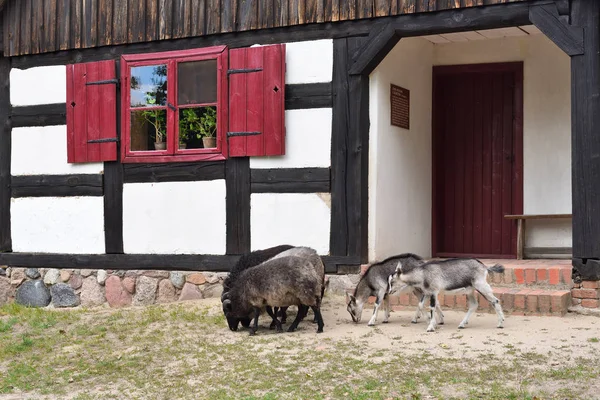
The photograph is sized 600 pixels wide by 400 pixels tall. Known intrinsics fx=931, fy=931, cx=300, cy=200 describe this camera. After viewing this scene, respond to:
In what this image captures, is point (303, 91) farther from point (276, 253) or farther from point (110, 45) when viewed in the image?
point (110, 45)

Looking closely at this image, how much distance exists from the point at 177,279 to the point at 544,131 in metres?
4.66

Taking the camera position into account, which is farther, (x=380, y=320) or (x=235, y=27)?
(x=235, y=27)

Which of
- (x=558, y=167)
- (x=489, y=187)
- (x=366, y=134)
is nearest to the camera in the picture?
(x=366, y=134)

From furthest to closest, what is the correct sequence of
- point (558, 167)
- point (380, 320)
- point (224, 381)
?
point (558, 167), point (380, 320), point (224, 381)

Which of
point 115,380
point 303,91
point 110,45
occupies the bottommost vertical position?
point 115,380

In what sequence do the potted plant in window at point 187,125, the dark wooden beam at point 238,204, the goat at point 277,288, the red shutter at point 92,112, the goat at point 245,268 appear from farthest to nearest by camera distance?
the red shutter at point 92,112 → the potted plant in window at point 187,125 → the dark wooden beam at point 238,204 → the goat at point 245,268 → the goat at point 277,288

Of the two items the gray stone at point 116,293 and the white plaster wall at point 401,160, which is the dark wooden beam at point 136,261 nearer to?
the gray stone at point 116,293

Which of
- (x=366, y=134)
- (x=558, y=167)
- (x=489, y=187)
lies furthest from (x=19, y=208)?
(x=558, y=167)

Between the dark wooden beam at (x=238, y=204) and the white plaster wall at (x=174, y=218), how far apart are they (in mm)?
90

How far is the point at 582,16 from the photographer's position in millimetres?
8961

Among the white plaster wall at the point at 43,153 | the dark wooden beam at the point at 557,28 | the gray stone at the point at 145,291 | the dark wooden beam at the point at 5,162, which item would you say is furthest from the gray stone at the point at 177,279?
the dark wooden beam at the point at 557,28

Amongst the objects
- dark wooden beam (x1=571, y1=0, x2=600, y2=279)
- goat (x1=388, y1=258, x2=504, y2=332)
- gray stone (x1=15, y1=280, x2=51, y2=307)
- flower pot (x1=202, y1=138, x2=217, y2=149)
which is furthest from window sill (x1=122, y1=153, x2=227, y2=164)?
dark wooden beam (x1=571, y1=0, x2=600, y2=279)

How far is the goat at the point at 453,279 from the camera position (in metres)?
8.12

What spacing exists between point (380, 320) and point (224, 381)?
2.35m
